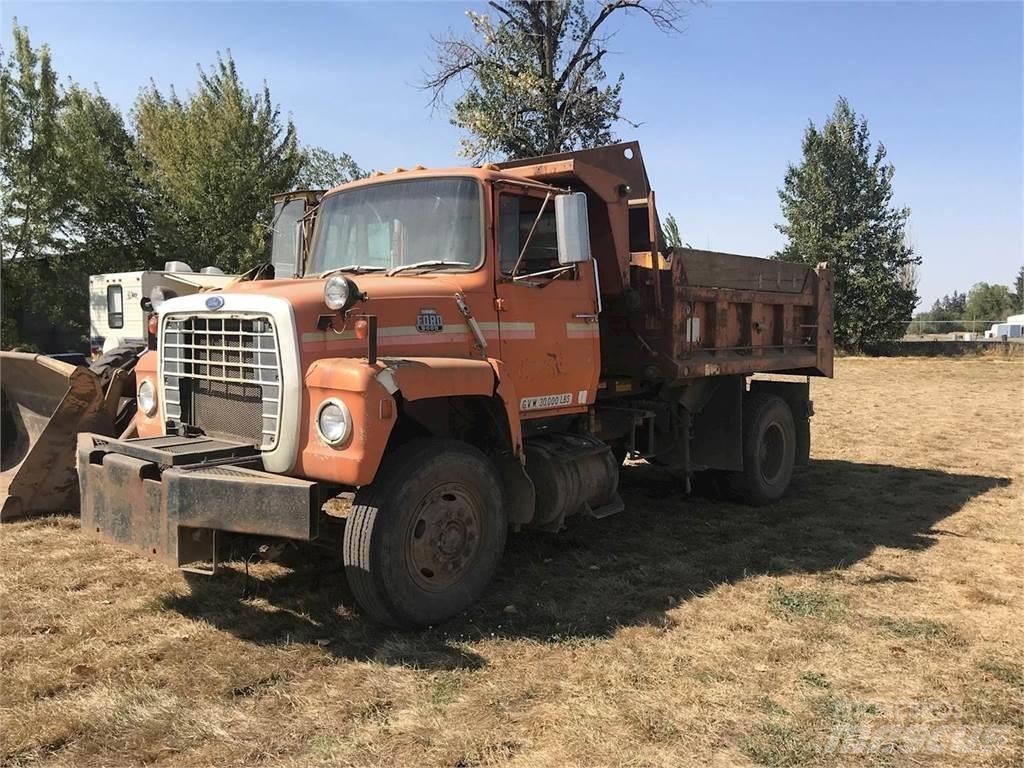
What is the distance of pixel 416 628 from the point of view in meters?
4.36

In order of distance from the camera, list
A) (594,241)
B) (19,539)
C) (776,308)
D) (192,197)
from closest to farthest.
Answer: (19,539) < (594,241) < (776,308) < (192,197)

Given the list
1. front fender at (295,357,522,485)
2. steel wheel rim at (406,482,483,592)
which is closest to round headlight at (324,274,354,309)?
front fender at (295,357,522,485)

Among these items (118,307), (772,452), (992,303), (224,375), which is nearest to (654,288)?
(772,452)

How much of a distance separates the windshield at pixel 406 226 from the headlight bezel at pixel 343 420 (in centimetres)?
137

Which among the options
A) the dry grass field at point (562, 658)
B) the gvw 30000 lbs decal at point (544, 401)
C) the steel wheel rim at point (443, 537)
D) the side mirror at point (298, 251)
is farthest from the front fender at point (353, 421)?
the side mirror at point (298, 251)

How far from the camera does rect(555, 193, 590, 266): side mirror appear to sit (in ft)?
16.2

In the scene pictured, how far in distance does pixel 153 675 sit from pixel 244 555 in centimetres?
99

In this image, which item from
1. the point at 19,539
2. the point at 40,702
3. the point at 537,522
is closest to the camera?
the point at 40,702

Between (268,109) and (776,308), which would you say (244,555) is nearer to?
(776,308)

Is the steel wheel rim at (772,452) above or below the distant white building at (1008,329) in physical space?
below

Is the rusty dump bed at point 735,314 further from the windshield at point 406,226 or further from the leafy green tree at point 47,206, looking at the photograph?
the leafy green tree at point 47,206

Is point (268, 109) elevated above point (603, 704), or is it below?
above

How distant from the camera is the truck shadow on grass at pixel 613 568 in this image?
439 centimetres

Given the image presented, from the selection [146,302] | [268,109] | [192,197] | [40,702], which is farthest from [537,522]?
[268,109]
